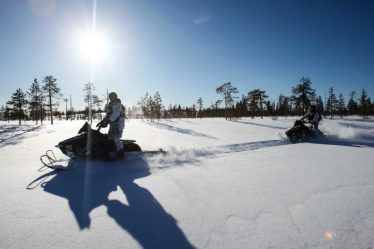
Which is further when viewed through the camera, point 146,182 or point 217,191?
point 146,182

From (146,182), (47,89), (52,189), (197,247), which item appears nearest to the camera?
(197,247)

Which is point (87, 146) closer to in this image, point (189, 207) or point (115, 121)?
point (115, 121)

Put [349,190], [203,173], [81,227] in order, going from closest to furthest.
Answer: [81,227] < [349,190] < [203,173]

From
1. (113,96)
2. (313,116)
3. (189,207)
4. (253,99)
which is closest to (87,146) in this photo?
(113,96)

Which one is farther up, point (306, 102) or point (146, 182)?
point (306, 102)

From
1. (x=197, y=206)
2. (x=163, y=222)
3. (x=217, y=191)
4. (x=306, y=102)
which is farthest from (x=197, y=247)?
(x=306, y=102)

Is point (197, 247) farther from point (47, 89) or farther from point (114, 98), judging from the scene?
point (47, 89)

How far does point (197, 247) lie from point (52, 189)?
125 inches

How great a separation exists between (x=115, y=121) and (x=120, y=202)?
123 inches

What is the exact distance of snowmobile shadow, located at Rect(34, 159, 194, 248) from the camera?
8.42 feet

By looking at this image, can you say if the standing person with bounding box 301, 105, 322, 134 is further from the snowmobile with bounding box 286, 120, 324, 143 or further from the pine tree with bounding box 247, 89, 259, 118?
the pine tree with bounding box 247, 89, 259, 118

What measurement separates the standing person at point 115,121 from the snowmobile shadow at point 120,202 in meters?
0.42

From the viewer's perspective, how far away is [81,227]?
277cm

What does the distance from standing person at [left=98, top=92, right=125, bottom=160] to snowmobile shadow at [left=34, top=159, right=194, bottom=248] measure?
1.38ft
